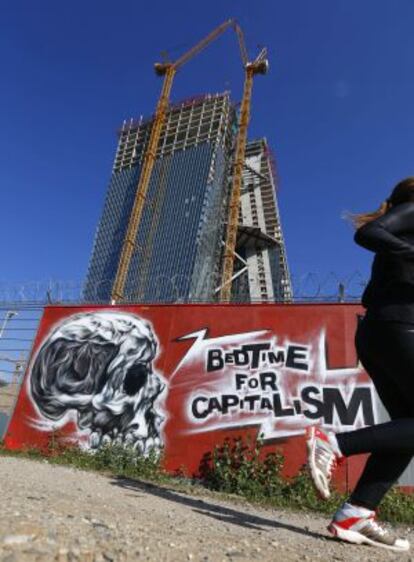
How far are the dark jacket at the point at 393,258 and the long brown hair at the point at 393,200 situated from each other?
0.12 meters

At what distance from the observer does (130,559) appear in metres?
2.12

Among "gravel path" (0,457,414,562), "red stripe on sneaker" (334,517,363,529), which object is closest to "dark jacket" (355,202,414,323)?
"red stripe on sneaker" (334,517,363,529)

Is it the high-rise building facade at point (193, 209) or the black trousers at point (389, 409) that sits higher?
the high-rise building facade at point (193, 209)

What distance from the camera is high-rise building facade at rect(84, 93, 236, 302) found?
92438 mm

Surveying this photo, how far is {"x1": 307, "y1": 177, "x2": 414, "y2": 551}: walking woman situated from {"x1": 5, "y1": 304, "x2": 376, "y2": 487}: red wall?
2.82m

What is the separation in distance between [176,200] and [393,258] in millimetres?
99857

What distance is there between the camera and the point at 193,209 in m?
98.0

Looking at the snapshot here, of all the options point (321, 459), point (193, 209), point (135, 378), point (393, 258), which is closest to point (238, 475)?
point (135, 378)

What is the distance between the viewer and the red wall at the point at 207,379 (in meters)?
6.31

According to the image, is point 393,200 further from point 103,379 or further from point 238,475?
point 103,379

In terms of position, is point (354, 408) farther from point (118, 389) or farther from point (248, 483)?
point (118, 389)

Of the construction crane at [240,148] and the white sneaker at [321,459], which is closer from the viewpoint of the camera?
the white sneaker at [321,459]

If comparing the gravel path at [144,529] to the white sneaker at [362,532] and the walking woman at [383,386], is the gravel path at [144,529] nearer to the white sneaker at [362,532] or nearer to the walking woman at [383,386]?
the white sneaker at [362,532]

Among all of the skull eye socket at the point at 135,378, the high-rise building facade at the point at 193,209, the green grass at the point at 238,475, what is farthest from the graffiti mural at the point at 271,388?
the high-rise building facade at the point at 193,209
